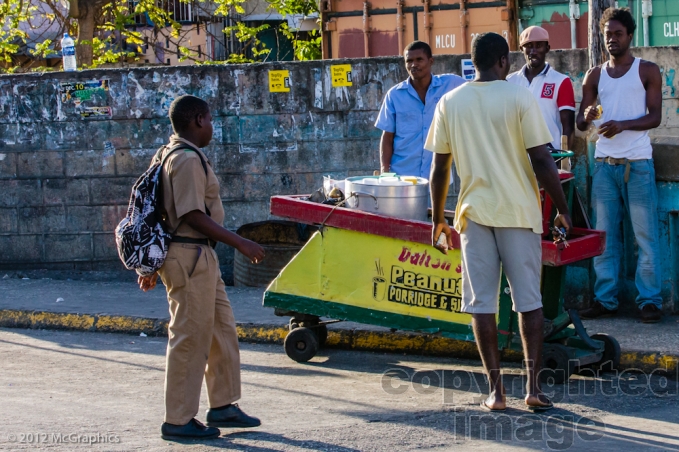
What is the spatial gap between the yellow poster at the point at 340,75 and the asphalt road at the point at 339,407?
324 cm

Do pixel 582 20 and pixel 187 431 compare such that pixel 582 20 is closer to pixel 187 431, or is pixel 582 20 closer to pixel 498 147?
pixel 498 147

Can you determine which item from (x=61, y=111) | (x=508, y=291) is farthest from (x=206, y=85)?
(x=508, y=291)

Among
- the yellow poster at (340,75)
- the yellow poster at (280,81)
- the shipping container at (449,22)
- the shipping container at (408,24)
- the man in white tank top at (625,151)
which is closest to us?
the man in white tank top at (625,151)

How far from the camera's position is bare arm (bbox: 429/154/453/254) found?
16.8ft

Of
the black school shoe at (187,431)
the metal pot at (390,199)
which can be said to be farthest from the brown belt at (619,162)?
the black school shoe at (187,431)

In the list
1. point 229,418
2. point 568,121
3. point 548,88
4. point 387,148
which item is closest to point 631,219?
point 568,121

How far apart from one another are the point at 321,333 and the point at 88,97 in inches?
167

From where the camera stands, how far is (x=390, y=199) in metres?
5.81

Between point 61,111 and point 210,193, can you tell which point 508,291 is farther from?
point 61,111

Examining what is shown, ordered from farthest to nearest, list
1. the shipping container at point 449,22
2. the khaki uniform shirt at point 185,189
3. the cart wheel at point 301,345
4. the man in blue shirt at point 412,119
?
the shipping container at point 449,22 → the man in blue shirt at point 412,119 → the cart wheel at point 301,345 → the khaki uniform shirt at point 185,189

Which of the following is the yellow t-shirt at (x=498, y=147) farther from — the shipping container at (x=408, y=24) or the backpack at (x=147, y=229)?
the shipping container at (x=408, y=24)

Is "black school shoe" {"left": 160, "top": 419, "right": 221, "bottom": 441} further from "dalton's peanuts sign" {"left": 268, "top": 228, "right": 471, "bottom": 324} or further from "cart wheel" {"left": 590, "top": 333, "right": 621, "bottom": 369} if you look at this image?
"cart wheel" {"left": 590, "top": 333, "right": 621, "bottom": 369}

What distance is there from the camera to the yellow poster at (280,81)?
30.2 feet

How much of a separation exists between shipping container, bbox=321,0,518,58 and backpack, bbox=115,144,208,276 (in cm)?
1080
